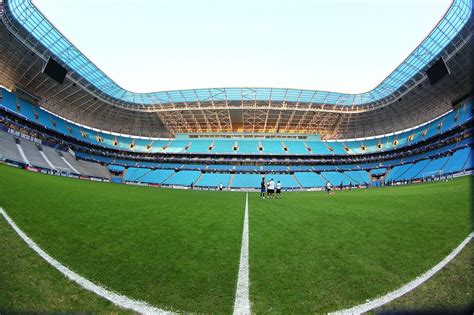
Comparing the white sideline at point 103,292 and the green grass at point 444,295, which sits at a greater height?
the green grass at point 444,295

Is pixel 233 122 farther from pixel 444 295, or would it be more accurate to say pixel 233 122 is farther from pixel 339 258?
pixel 444 295

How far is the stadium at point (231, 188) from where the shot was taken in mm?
2656

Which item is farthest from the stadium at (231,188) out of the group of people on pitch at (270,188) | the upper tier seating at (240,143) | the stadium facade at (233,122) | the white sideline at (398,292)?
the upper tier seating at (240,143)

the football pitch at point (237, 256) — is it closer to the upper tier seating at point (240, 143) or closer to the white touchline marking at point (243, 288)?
the white touchline marking at point (243, 288)

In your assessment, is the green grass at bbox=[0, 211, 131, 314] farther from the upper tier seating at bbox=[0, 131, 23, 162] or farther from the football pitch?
the upper tier seating at bbox=[0, 131, 23, 162]

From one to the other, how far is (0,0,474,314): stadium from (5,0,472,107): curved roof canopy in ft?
0.84

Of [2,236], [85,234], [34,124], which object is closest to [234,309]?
[85,234]

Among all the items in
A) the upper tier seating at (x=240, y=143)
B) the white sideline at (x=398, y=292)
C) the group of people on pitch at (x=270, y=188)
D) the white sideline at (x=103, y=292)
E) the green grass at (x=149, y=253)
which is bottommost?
the white sideline at (x=103, y=292)

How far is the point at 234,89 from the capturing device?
4319 centimetres

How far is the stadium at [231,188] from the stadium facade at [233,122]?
0.32 meters

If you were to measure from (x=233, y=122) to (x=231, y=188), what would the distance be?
60.7ft

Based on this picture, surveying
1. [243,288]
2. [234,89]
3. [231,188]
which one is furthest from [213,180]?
[243,288]

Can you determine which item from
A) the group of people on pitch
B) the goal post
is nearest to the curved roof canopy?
the goal post

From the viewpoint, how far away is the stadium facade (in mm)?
31484
